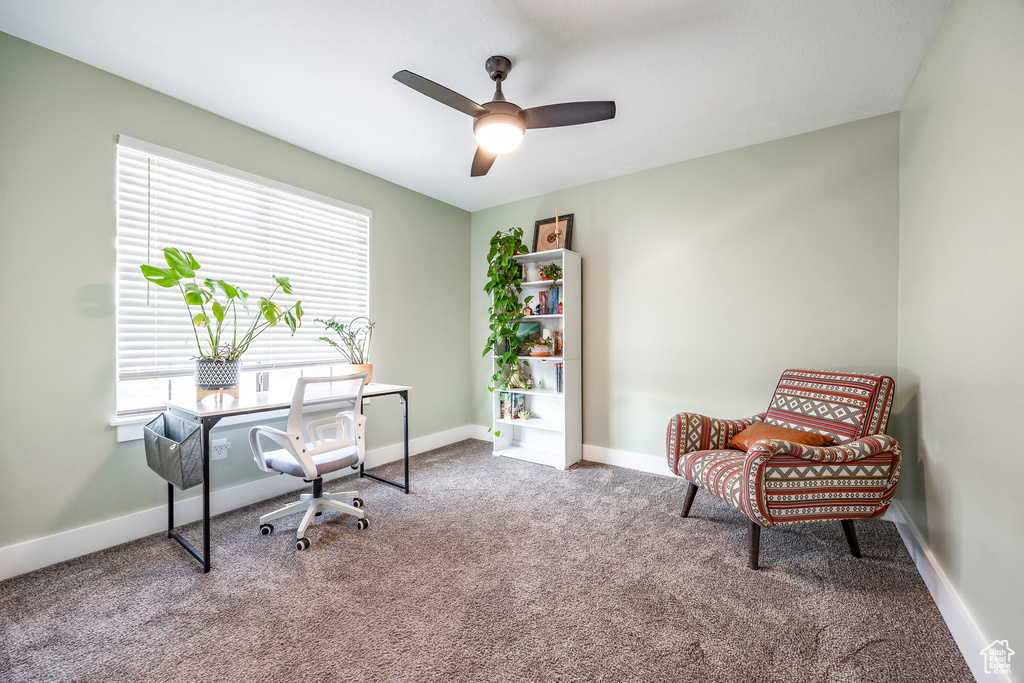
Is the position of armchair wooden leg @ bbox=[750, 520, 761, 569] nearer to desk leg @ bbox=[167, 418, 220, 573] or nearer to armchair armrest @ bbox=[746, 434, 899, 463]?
armchair armrest @ bbox=[746, 434, 899, 463]

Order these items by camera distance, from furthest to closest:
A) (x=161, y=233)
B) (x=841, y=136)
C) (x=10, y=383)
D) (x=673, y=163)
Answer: (x=673, y=163) < (x=841, y=136) < (x=161, y=233) < (x=10, y=383)

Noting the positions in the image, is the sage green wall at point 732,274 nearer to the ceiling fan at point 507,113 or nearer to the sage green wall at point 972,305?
the sage green wall at point 972,305

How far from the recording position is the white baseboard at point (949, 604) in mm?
1364

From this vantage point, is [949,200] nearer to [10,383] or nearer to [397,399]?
[397,399]

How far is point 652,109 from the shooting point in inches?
102

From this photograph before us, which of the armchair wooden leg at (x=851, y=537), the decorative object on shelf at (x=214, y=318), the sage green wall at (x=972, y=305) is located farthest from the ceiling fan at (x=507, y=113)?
the armchair wooden leg at (x=851, y=537)

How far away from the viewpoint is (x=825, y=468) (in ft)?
6.25

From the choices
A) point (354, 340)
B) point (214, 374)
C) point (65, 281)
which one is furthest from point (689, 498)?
point (65, 281)

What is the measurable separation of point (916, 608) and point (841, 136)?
2.71 m

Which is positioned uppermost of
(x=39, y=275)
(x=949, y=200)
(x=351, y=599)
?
(x=949, y=200)

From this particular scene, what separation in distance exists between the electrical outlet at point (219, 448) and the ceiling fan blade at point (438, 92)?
7.93 ft

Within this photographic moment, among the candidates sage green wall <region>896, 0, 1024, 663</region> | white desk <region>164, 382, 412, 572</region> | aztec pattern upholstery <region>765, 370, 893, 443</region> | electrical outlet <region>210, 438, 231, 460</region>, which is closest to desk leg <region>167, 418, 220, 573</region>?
white desk <region>164, 382, 412, 572</region>

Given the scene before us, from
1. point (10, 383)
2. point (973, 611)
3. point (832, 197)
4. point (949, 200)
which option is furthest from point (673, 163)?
point (10, 383)

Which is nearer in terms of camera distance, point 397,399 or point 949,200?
point 949,200
